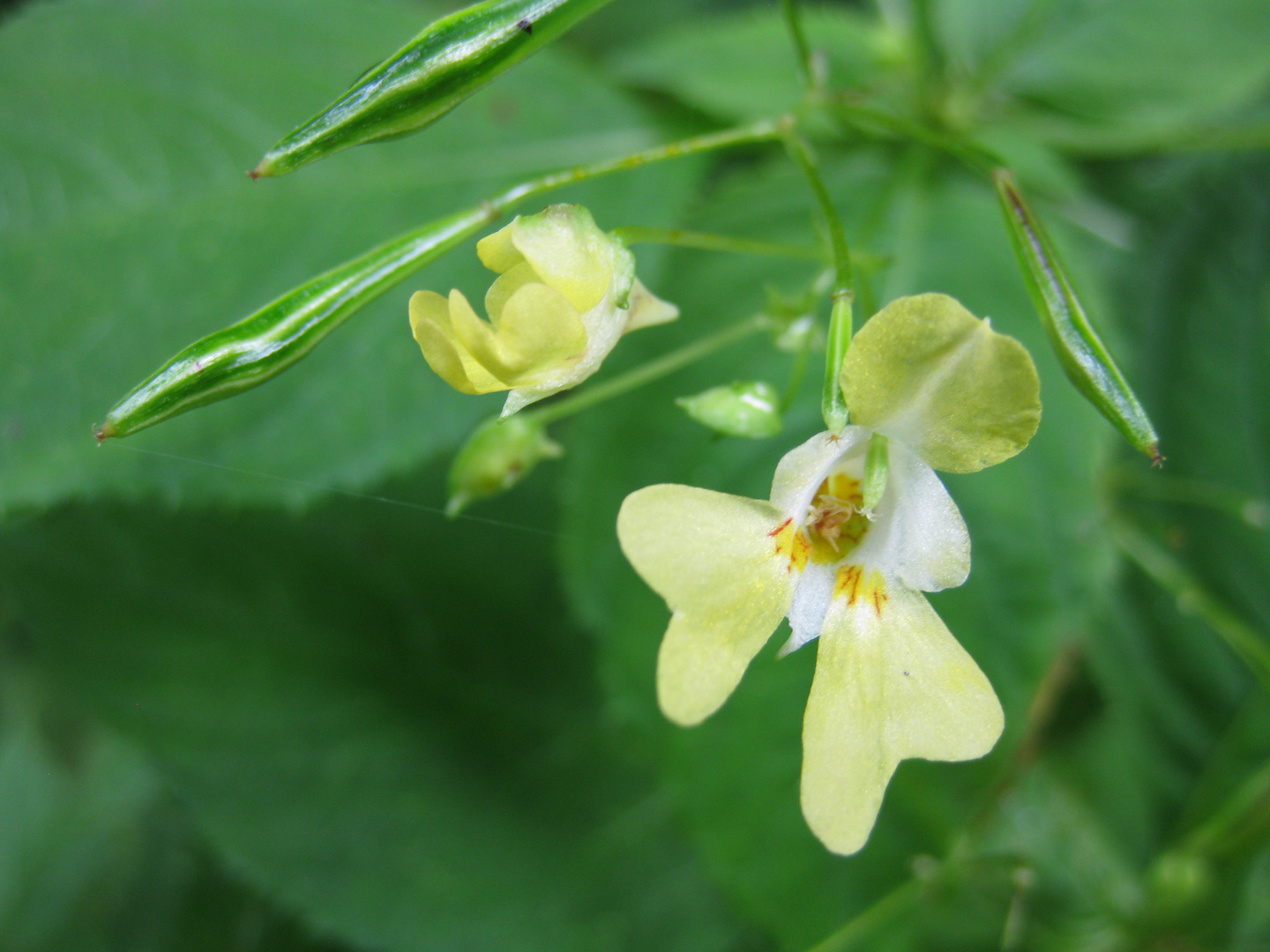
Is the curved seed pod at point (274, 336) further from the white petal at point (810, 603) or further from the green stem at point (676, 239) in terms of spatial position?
the white petal at point (810, 603)

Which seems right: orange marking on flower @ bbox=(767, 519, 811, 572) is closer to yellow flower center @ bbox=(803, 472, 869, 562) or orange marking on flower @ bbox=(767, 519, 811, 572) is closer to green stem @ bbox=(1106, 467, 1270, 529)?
yellow flower center @ bbox=(803, 472, 869, 562)

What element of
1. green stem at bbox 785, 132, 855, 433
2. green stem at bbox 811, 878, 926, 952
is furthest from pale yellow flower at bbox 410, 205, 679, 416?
green stem at bbox 811, 878, 926, 952

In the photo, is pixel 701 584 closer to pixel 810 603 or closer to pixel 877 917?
pixel 810 603

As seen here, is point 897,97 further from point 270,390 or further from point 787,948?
point 787,948

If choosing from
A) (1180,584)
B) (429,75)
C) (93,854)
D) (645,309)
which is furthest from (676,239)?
(93,854)

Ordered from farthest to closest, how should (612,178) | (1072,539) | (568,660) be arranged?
(568,660)
(612,178)
(1072,539)

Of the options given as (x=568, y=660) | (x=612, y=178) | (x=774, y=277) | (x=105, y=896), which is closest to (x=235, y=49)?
(x=612, y=178)
